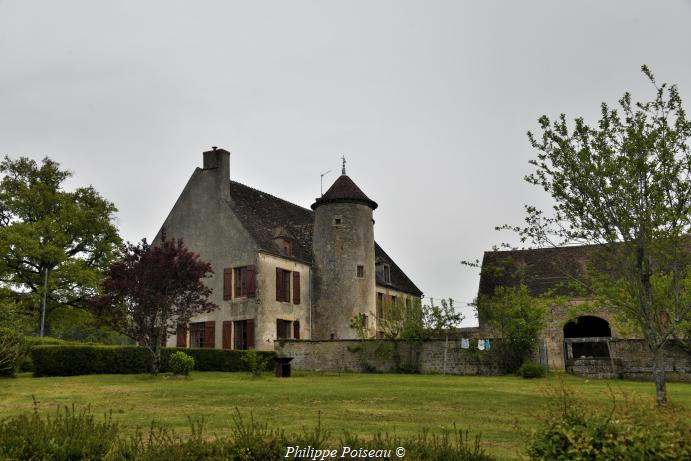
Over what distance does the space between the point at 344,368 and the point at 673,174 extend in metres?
17.9

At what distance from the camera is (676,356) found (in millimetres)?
25188

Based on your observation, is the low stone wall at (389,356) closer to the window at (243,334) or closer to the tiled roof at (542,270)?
the window at (243,334)

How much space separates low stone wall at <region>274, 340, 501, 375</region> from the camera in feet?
89.8

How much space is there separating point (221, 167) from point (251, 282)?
6437mm

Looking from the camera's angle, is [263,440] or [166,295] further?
[166,295]

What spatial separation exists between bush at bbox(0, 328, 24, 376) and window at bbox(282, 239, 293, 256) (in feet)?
46.7

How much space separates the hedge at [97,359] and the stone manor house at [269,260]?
444 centimetres

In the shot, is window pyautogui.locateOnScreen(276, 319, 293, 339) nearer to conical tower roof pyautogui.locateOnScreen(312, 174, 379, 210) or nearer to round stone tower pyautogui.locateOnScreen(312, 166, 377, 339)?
round stone tower pyautogui.locateOnScreen(312, 166, 377, 339)

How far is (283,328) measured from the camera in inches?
1291

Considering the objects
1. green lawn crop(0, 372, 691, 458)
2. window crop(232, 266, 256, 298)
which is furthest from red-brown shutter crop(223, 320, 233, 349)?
green lawn crop(0, 372, 691, 458)

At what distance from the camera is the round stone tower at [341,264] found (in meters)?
34.6

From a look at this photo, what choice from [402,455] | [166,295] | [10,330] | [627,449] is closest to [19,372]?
[10,330]

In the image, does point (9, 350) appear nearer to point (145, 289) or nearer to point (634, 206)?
point (145, 289)

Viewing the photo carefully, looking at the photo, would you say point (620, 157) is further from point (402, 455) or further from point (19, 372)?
point (19, 372)
